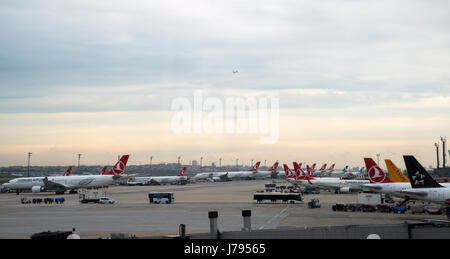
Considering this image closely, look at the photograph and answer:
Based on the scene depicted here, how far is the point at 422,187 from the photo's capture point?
6481cm

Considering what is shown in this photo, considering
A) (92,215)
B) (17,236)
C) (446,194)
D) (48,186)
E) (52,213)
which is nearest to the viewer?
(17,236)

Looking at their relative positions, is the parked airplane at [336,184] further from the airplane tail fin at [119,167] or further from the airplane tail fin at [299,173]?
the airplane tail fin at [119,167]

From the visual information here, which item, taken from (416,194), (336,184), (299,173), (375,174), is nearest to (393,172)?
(375,174)

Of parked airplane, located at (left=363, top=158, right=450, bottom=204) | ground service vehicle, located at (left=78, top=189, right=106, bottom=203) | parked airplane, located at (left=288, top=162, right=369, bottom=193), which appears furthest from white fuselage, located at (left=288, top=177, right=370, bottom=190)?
ground service vehicle, located at (left=78, top=189, right=106, bottom=203)

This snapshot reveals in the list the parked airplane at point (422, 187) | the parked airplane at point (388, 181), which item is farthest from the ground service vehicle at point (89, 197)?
the parked airplane at point (422, 187)

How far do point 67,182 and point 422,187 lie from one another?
336 ft
